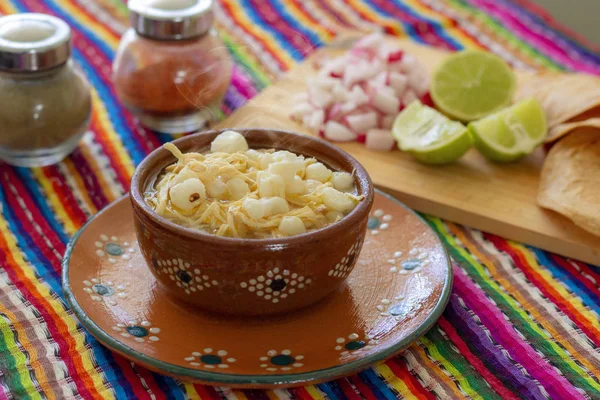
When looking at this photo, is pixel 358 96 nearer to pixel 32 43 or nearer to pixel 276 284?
pixel 32 43

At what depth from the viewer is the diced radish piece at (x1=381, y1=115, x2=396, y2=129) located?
1.93 metres

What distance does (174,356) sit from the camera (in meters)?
1.15

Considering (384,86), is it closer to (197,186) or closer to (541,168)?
(541,168)

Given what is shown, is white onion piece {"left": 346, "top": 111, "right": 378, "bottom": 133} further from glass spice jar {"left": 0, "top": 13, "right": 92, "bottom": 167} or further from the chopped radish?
glass spice jar {"left": 0, "top": 13, "right": 92, "bottom": 167}

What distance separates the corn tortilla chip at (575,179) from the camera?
1.57 metres

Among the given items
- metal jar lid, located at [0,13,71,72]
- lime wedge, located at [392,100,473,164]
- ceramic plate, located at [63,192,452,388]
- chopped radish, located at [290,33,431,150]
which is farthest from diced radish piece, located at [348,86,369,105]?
metal jar lid, located at [0,13,71,72]

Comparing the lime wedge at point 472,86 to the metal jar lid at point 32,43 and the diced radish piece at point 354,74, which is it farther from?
the metal jar lid at point 32,43

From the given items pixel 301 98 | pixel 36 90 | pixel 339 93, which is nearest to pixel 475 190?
pixel 339 93

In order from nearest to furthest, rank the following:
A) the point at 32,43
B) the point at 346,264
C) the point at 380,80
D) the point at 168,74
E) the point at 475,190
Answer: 1. the point at 346,264
2. the point at 32,43
3. the point at 475,190
4. the point at 168,74
5. the point at 380,80

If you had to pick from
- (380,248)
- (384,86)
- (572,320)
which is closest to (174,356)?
(380,248)

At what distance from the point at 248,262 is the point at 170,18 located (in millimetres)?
842

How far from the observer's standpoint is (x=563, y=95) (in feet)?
6.35

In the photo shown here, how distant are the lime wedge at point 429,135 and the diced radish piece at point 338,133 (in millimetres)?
113

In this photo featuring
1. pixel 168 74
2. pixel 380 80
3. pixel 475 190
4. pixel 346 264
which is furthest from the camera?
pixel 380 80
